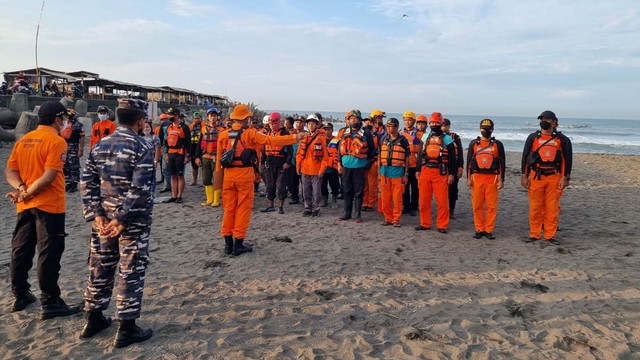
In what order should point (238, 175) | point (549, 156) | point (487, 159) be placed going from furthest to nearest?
point (487, 159) → point (549, 156) → point (238, 175)

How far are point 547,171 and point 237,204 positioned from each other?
4668 mm

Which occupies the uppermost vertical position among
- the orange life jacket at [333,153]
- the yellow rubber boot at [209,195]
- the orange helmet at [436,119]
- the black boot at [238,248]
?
the orange helmet at [436,119]

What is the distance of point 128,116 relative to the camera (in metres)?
3.20

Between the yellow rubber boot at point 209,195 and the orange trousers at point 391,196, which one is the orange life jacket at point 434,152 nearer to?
the orange trousers at point 391,196

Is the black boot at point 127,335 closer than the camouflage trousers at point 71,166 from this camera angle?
Yes

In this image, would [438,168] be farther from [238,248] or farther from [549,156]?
[238,248]

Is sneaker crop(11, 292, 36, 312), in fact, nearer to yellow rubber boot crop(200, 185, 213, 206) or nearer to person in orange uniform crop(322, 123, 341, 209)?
yellow rubber boot crop(200, 185, 213, 206)

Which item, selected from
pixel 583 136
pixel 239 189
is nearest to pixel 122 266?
pixel 239 189

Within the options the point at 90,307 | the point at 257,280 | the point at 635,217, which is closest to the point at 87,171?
the point at 90,307

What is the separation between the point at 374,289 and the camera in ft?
14.7

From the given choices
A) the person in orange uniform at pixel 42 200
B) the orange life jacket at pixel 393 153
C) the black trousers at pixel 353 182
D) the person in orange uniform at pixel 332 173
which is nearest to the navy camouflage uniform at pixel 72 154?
the person in orange uniform at pixel 332 173

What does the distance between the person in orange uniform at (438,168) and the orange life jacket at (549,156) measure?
4.32 feet

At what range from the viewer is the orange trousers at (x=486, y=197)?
6.40 metres

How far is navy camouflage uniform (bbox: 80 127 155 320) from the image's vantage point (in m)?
3.11
